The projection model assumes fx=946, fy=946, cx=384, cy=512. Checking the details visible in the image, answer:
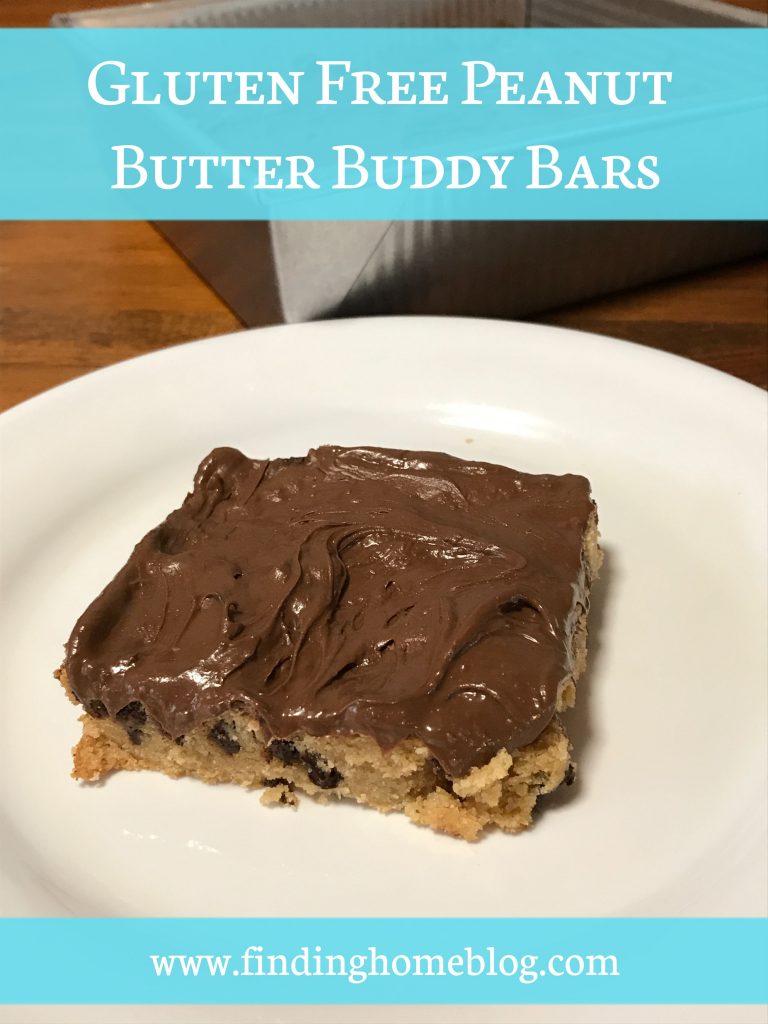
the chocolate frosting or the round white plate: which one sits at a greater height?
the chocolate frosting

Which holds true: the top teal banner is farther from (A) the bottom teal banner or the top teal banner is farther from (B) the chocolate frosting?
(A) the bottom teal banner

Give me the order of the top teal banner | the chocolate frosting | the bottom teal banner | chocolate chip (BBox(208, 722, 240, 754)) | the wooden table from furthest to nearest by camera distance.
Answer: the wooden table, the top teal banner, chocolate chip (BBox(208, 722, 240, 754)), the chocolate frosting, the bottom teal banner

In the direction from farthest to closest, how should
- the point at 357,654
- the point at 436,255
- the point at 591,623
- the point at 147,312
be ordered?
the point at 147,312 < the point at 436,255 < the point at 591,623 < the point at 357,654

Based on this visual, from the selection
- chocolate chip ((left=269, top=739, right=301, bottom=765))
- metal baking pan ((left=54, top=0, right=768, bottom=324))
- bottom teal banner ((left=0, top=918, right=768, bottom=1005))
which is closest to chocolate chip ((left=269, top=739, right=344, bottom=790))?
chocolate chip ((left=269, top=739, right=301, bottom=765))

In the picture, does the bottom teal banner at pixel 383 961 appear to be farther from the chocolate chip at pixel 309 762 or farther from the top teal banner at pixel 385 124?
the top teal banner at pixel 385 124

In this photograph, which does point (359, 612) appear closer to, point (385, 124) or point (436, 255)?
point (436, 255)

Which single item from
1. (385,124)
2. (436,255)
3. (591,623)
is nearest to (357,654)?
(591,623)

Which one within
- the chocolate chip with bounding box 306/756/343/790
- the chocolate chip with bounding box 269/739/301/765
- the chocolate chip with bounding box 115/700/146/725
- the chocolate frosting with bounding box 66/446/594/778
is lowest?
the chocolate chip with bounding box 306/756/343/790
